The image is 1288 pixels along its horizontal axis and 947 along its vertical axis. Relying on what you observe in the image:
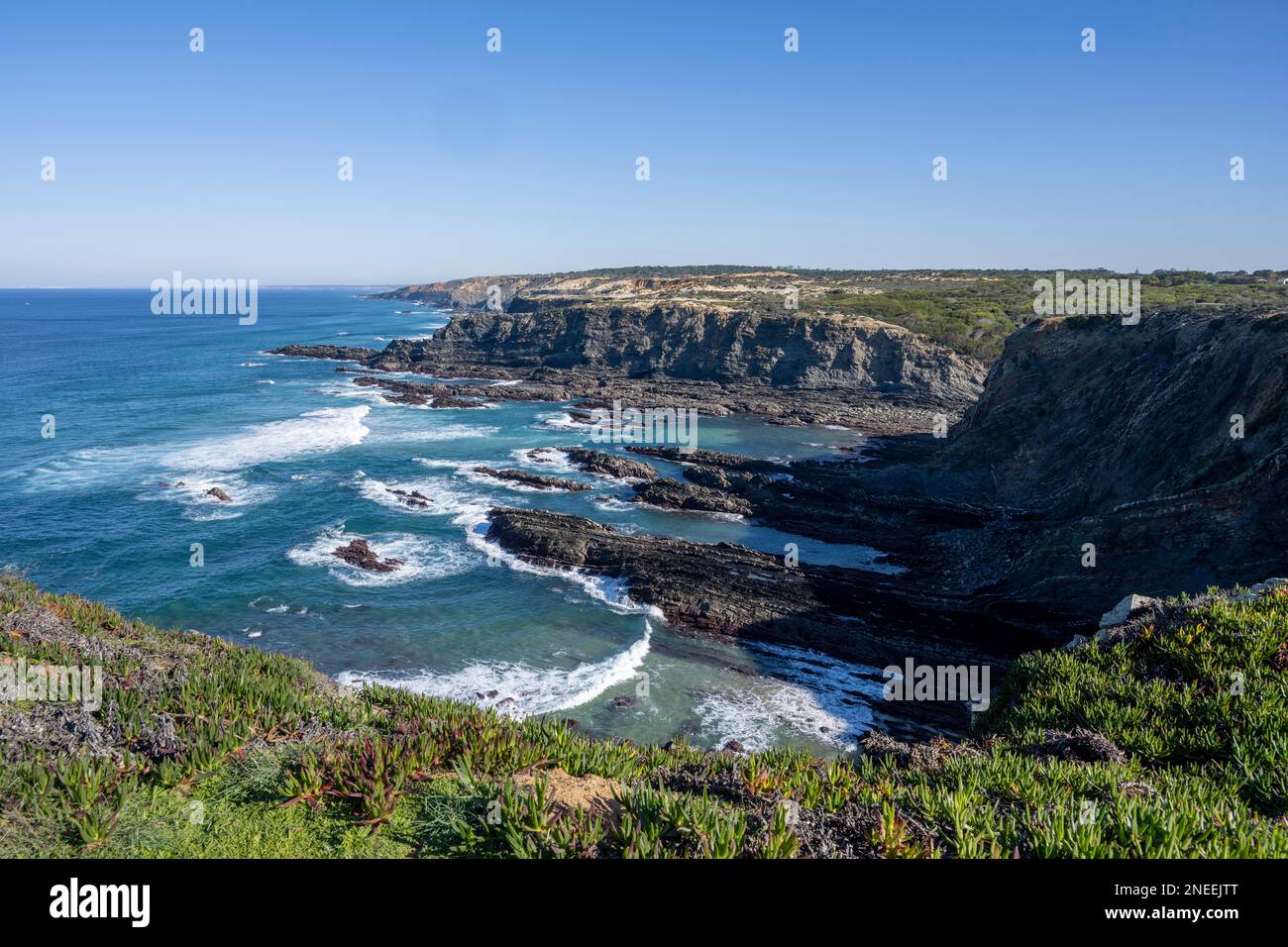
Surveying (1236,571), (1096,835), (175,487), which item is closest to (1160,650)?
(1096,835)

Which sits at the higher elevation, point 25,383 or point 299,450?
point 25,383

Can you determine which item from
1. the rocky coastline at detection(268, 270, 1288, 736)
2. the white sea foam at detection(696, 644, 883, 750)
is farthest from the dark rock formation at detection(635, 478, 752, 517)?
the white sea foam at detection(696, 644, 883, 750)

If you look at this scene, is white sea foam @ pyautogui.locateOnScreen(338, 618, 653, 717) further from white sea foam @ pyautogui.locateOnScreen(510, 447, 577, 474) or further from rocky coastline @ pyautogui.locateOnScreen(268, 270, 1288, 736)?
white sea foam @ pyautogui.locateOnScreen(510, 447, 577, 474)

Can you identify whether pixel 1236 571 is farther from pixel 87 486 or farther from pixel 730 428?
pixel 87 486

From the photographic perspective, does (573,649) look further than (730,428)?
No

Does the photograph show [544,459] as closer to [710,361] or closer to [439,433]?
[439,433]
